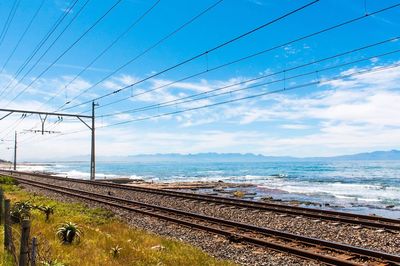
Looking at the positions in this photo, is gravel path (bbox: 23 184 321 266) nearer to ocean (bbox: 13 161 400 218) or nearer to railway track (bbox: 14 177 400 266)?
railway track (bbox: 14 177 400 266)

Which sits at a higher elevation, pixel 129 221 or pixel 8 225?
pixel 8 225

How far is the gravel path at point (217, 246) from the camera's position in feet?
36.1

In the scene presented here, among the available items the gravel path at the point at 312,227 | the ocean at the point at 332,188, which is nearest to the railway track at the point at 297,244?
the gravel path at the point at 312,227

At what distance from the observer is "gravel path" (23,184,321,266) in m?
11.0

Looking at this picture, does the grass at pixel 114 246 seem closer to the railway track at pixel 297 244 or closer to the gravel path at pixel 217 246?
the gravel path at pixel 217 246

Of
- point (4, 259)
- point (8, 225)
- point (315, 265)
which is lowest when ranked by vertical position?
point (315, 265)

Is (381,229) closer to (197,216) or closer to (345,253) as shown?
(345,253)

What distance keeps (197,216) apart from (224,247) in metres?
5.30

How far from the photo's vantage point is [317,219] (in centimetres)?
1756

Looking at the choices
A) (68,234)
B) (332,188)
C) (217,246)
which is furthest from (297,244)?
(332,188)

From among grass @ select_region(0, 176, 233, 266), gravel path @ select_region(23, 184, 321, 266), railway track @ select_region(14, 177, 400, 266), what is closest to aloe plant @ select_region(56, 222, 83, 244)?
grass @ select_region(0, 176, 233, 266)

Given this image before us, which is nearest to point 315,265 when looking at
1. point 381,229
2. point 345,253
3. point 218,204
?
point 345,253

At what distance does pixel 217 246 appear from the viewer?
12852mm

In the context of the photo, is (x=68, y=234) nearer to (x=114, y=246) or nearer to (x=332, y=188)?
(x=114, y=246)
